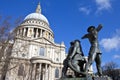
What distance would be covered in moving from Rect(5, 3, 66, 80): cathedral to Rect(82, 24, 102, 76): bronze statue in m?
28.7

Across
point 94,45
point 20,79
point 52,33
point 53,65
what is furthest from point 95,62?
point 52,33

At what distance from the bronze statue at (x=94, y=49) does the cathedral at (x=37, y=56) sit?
28712 mm

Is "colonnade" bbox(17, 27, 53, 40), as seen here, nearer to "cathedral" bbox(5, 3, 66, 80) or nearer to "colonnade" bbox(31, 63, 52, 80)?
"cathedral" bbox(5, 3, 66, 80)

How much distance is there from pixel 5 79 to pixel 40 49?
12.8 m

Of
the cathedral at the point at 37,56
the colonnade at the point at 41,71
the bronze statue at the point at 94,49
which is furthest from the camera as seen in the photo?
the colonnade at the point at 41,71

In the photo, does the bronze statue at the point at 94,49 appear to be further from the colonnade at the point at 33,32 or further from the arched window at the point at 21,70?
the colonnade at the point at 33,32

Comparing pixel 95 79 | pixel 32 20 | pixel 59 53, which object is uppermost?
pixel 32 20

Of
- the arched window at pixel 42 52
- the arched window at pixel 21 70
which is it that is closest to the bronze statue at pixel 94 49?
the arched window at pixel 21 70

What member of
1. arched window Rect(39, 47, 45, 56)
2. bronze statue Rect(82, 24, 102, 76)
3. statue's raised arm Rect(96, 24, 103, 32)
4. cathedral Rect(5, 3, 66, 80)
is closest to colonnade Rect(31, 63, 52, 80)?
cathedral Rect(5, 3, 66, 80)

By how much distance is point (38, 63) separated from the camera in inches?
1671

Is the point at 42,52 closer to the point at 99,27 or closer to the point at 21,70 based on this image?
the point at 21,70

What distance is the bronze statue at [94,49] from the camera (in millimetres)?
6639

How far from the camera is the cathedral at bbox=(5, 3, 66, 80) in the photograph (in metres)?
40.3

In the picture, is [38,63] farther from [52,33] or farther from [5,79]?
[52,33]
